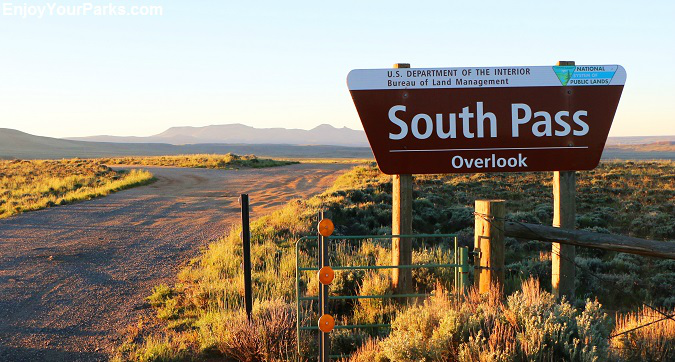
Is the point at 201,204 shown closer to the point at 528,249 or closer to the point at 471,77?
the point at 528,249

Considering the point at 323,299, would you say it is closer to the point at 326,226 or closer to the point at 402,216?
the point at 326,226

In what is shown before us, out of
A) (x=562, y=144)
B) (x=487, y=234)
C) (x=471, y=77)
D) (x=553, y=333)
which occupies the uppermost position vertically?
(x=471, y=77)

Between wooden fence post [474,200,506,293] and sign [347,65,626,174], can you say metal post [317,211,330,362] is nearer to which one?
sign [347,65,626,174]

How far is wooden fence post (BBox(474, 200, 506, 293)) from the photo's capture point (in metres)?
5.18

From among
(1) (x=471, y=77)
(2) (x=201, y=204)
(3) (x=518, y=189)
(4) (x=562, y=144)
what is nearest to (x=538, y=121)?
(4) (x=562, y=144)

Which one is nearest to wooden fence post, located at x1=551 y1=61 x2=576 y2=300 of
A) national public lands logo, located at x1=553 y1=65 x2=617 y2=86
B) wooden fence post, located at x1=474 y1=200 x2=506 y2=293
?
wooden fence post, located at x1=474 y1=200 x2=506 y2=293

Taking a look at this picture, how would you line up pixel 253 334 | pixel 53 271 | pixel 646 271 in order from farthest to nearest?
1. pixel 646 271
2. pixel 53 271
3. pixel 253 334

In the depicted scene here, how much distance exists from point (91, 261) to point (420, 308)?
7407 mm

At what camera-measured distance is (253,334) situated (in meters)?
5.15

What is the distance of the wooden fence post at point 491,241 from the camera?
17.0 feet

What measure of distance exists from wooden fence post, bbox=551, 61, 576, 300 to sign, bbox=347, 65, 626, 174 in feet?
0.52

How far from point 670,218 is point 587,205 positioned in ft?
9.83

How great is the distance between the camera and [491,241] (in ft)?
17.1

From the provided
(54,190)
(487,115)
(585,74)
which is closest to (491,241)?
(487,115)
